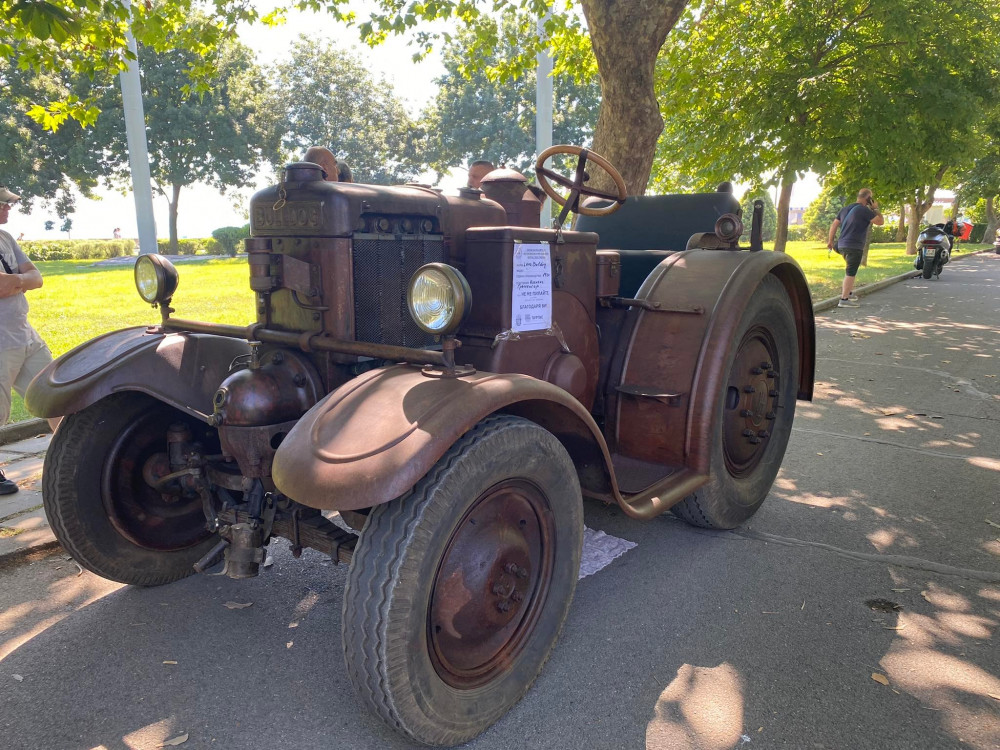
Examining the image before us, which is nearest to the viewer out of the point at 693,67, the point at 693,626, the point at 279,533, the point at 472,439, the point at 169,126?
the point at 472,439

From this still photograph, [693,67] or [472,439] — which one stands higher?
[693,67]

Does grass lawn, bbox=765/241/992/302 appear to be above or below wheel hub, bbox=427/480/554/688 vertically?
above

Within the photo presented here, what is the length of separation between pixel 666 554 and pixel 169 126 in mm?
35471

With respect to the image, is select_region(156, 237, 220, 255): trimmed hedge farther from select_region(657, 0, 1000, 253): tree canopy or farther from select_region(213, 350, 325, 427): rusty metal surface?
select_region(213, 350, 325, 427): rusty metal surface

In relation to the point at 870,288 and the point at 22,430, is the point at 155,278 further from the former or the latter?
the point at 870,288

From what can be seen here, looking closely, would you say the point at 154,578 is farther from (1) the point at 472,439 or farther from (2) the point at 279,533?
(1) the point at 472,439

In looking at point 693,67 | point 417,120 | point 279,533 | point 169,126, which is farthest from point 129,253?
point 279,533

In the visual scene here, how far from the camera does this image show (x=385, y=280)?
2787 millimetres

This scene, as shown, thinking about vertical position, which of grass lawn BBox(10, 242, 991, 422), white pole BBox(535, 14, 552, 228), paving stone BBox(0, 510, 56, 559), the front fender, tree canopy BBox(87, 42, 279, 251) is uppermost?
tree canopy BBox(87, 42, 279, 251)

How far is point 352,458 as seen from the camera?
192 cm

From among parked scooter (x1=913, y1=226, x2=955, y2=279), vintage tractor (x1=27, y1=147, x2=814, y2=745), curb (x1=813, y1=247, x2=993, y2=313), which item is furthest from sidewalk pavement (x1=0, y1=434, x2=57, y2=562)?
parked scooter (x1=913, y1=226, x2=955, y2=279)

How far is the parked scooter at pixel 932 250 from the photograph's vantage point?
17225mm

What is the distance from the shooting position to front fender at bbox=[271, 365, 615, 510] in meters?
1.87

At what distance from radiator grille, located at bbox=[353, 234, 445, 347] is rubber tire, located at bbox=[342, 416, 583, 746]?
0.80 m
